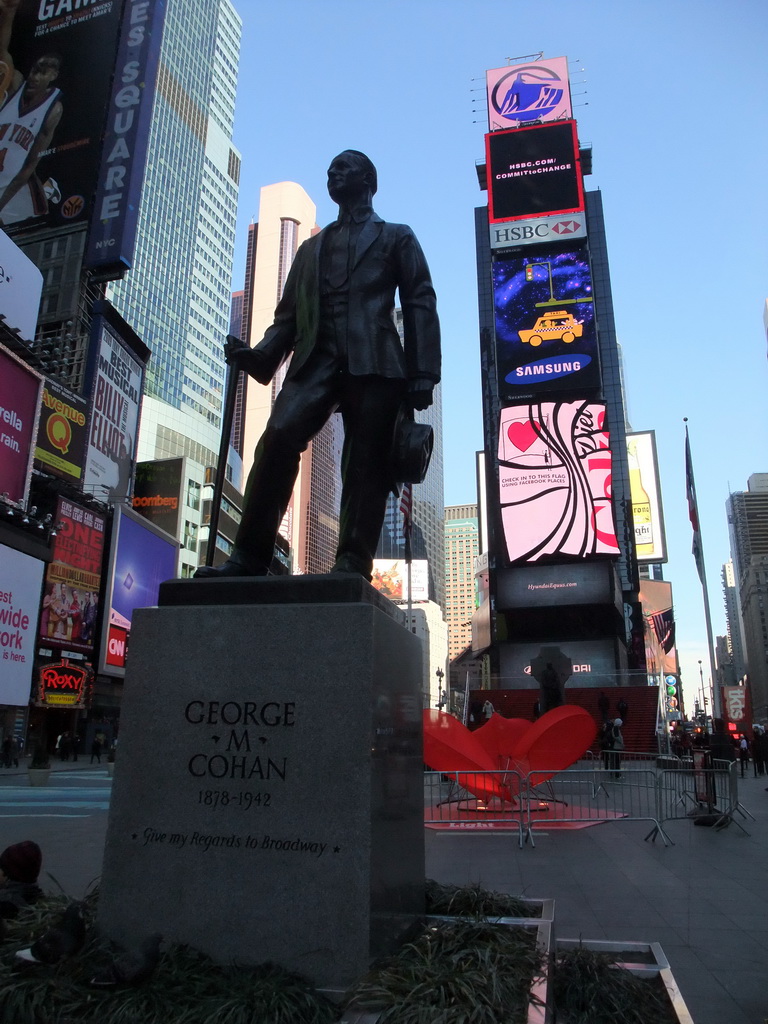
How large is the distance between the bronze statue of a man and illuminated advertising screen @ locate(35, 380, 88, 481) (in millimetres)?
37060

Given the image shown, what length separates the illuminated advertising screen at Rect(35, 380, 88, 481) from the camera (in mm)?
38938

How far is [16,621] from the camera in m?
27.2

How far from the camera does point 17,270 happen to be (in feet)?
98.0

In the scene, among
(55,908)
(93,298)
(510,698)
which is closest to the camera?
(55,908)

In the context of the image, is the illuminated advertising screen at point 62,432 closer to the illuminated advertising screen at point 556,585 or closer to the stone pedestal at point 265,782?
the illuminated advertising screen at point 556,585

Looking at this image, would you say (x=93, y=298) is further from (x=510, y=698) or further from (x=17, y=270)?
(x=510, y=698)

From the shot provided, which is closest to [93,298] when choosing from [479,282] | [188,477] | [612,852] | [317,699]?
[188,477]

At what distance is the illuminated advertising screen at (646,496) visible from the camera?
69375 mm

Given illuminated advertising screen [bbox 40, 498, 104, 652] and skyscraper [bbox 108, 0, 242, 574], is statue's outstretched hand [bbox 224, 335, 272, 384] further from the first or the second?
skyscraper [bbox 108, 0, 242, 574]

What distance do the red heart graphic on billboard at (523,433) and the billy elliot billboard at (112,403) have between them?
75.4ft

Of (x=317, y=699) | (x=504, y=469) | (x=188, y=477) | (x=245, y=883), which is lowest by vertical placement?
(x=245, y=883)

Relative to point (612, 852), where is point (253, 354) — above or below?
above

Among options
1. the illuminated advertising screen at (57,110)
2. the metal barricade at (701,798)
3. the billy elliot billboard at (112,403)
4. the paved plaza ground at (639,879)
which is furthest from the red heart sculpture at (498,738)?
the illuminated advertising screen at (57,110)

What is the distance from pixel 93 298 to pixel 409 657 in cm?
4448
